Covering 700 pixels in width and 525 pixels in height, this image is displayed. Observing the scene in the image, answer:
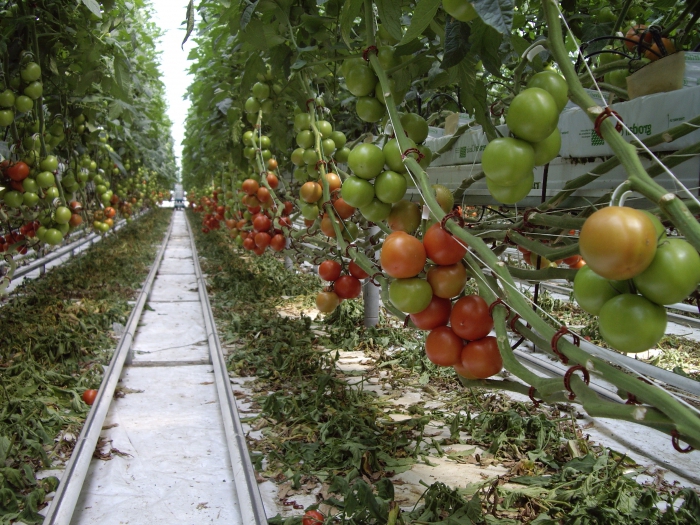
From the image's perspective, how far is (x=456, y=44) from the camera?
142 cm

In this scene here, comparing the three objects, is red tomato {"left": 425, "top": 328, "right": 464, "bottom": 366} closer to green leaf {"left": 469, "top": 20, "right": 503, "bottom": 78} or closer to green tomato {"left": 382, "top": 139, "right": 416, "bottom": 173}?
green tomato {"left": 382, "top": 139, "right": 416, "bottom": 173}

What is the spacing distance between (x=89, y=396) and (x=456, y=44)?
334cm

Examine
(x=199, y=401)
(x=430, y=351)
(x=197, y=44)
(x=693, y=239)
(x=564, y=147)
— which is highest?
(x=197, y=44)

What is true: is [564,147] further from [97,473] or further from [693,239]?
[97,473]

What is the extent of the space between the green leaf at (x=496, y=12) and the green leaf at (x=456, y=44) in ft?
1.11

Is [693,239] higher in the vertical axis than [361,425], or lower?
higher

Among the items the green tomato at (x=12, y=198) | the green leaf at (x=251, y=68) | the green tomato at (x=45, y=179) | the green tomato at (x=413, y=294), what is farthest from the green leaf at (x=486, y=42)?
the green tomato at (x=12, y=198)

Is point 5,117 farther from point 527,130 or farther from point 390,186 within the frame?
point 527,130

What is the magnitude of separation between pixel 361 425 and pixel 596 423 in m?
1.45

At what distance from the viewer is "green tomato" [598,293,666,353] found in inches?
32.9

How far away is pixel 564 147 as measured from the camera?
7.04 feet

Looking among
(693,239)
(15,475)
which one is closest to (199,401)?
(15,475)

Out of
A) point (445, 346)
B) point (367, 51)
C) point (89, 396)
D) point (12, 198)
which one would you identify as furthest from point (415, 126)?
point (12, 198)

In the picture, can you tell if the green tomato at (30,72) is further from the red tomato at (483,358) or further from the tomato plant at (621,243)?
the tomato plant at (621,243)
